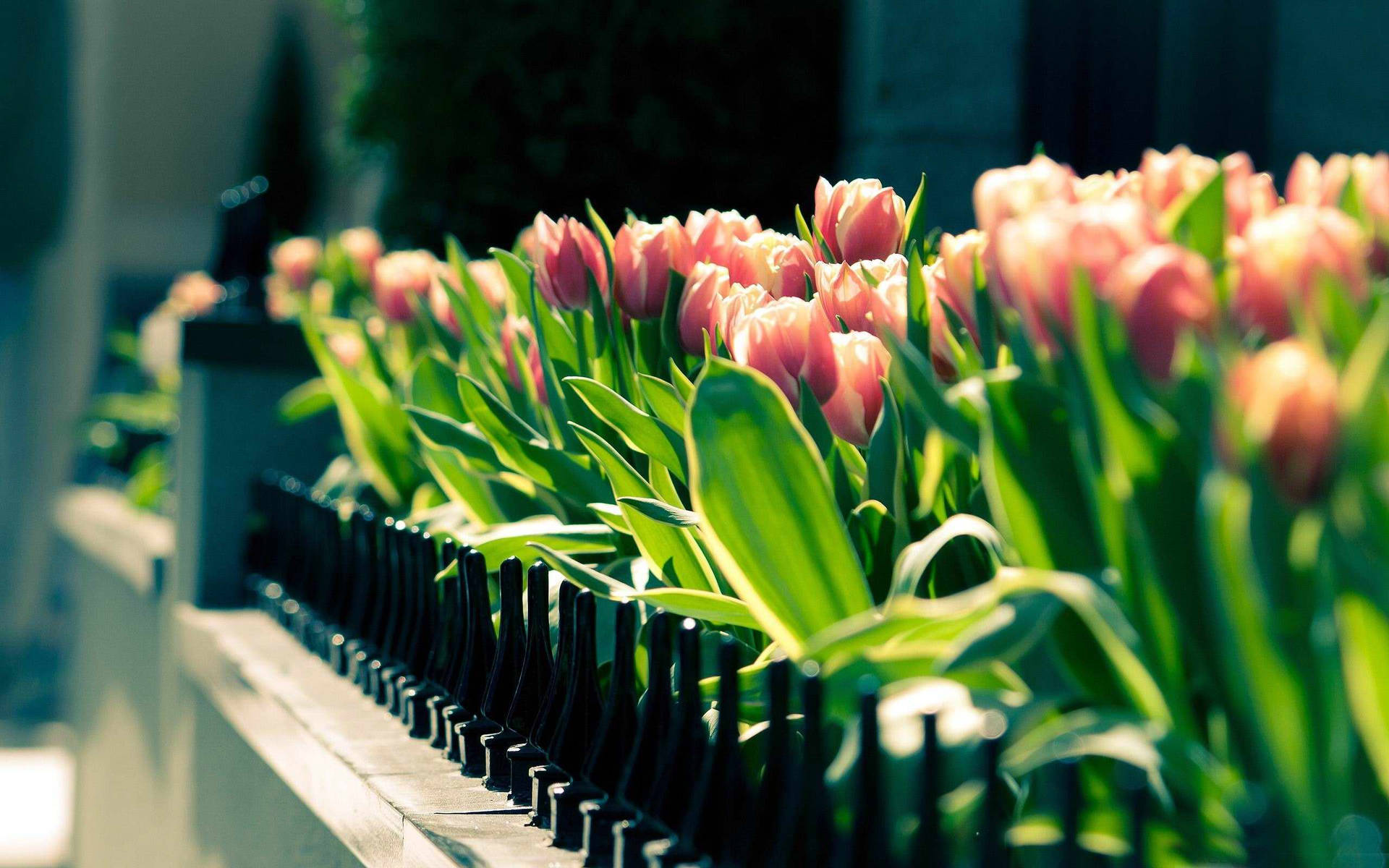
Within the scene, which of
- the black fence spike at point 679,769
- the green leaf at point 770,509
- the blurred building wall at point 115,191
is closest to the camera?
the green leaf at point 770,509

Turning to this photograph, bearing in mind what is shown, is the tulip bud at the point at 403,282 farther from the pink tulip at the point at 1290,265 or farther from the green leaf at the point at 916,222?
the pink tulip at the point at 1290,265

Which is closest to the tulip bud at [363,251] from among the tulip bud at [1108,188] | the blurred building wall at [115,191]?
the tulip bud at [1108,188]

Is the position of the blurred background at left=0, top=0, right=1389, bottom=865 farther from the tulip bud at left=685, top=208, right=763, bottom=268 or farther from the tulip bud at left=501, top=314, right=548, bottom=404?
the tulip bud at left=685, top=208, right=763, bottom=268

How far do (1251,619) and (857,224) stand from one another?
1000mm

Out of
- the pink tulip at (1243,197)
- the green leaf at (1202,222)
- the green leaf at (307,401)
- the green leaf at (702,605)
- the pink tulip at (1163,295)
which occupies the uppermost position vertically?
the pink tulip at (1243,197)

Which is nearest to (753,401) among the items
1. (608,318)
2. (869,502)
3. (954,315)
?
(869,502)

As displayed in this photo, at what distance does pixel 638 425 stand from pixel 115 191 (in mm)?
13336

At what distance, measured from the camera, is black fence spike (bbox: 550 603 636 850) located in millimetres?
1524

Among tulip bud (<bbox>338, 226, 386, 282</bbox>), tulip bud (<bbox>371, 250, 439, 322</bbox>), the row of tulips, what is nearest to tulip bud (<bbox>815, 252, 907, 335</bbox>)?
the row of tulips

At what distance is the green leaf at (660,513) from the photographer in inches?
57.1

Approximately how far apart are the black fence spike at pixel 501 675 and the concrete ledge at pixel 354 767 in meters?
0.04

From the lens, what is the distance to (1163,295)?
3.12 feet

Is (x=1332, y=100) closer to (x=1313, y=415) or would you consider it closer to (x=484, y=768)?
(x=484, y=768)

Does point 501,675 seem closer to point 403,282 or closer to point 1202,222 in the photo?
point 1202,222
